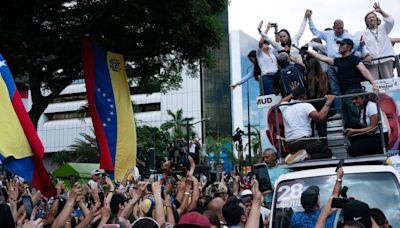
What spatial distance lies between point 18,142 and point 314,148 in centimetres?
450

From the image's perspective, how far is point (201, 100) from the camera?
267 feet

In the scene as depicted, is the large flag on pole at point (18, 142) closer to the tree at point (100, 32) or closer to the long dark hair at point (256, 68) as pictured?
the tree at point (100, 32)

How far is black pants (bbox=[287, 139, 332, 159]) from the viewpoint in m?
6.73

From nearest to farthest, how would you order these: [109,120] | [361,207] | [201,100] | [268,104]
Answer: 1. [361,207]
2. [268,104]
3. [109,120]
4. [201,100]

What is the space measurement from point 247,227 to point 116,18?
867 centimetres

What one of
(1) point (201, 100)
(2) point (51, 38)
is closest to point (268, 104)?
(2) point (51, 38)

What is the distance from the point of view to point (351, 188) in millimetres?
5664

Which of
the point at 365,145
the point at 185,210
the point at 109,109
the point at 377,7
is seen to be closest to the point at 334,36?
the point at 377,7

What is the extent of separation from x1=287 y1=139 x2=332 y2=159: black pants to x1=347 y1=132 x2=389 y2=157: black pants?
0.99 ft

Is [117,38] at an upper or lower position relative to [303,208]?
upper

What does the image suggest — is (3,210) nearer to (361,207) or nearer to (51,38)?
(361,207)

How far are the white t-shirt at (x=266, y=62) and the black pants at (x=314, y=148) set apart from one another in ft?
7.38

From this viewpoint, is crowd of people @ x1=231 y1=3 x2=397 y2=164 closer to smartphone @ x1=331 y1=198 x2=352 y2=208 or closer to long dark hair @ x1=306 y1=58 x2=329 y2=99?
long dark hair @ x1=306 y1=58 x2=329 y2=99

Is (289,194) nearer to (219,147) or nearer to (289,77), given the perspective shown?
(289,77)
